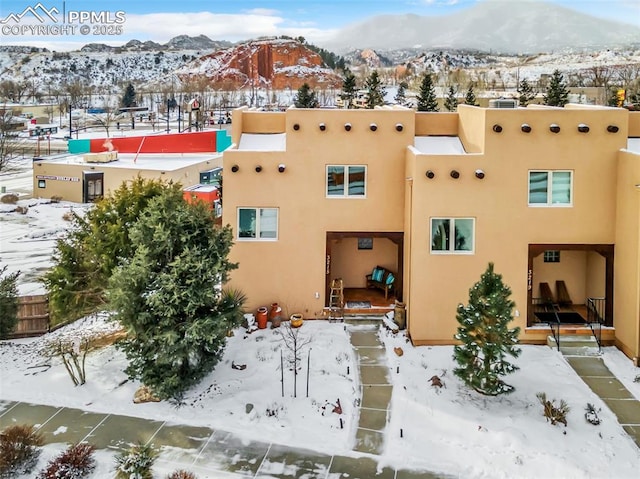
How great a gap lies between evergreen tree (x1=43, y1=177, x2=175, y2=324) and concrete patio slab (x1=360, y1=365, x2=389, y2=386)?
7.24 m

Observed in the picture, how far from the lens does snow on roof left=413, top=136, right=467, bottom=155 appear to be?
1684cm

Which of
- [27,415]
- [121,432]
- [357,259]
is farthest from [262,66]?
[121,432]

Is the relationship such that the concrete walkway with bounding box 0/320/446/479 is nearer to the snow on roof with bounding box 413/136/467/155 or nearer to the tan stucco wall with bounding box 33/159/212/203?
the snow on roof with bounding box 413/136/467/155

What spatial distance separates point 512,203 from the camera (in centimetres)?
1498

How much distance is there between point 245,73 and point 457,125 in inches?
6061

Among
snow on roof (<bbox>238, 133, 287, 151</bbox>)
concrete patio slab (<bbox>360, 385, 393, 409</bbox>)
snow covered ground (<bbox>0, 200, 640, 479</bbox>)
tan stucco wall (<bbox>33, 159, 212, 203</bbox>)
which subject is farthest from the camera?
tan stucco wall (<bbox>33, 159, 212, 203</bbox>)

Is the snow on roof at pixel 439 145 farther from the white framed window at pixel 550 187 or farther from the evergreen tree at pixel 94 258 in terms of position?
the evergreen tree at pixel 94 258

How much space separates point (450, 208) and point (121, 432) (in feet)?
33.4

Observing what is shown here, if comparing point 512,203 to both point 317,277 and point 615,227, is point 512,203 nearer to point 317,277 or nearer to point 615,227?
point 615,227

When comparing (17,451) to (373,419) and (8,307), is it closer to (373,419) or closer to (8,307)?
(8,307)

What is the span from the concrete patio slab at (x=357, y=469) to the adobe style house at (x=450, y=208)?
572cm

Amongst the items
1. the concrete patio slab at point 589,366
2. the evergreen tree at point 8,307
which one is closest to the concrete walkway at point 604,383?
the concrete patio slab at point 589,366

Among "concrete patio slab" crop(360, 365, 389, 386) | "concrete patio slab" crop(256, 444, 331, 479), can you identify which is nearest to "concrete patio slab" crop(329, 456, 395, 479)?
"concrete patio slab" crop(256, 444, 331, 479)

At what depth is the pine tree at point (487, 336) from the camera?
11602 mm
